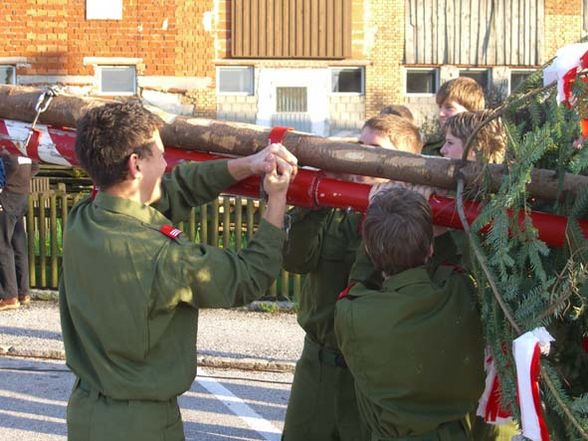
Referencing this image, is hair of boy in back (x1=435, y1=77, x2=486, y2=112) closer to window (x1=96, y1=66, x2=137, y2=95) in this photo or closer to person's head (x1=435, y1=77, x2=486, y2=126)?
person's head (x1=435, y1=77, x2=486, y2=126)

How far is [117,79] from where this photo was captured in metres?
20.0

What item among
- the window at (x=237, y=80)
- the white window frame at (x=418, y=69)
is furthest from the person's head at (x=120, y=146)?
the white window frame at (x=418, y=69)

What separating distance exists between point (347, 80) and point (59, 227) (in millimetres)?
10292

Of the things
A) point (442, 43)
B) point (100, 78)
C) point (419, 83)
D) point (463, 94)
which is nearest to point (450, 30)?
point (442, 43)

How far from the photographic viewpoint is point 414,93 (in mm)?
20469

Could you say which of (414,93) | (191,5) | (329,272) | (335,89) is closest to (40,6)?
Answer: (191,5)

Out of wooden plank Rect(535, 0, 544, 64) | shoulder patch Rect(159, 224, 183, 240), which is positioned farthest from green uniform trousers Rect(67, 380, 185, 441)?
wooden plank Rect(535, 0, 544, 64)

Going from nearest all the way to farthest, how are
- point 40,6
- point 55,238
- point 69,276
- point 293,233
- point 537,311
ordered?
point 537,311
point 69,276
point 293,233
point 55,238
point 40,6

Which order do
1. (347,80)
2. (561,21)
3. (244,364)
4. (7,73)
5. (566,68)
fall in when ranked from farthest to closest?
1. (561,21)
2. (347,80)
3. (7,73)
4. (244,364)
5. (566,68)

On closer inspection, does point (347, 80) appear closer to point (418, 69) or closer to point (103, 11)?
point (418, 69)

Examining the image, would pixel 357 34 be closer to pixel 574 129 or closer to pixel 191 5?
pixel 191 5

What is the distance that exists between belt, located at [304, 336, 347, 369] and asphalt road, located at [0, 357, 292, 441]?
2.47 meters

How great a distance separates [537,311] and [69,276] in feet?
5.18

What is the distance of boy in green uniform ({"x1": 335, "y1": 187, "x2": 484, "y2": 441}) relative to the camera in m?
3.22
